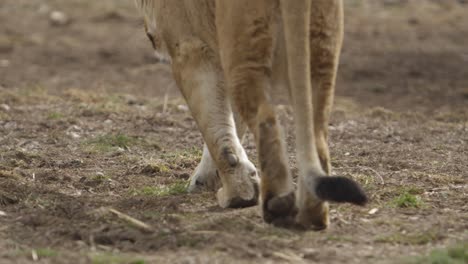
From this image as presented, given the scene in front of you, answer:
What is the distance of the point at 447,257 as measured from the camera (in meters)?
4.41

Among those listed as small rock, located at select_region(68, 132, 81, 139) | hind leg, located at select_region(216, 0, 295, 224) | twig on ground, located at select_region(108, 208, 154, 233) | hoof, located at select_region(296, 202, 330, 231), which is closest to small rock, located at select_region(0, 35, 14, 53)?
small rock, located at select_region(68, 132, 81, 139)

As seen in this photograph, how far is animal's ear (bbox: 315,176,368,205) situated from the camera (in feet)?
15.4

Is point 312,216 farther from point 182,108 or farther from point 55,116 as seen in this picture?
point 182,108

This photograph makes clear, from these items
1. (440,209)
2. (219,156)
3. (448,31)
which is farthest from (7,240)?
(448,31)

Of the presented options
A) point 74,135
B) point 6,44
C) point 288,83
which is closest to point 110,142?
point 74,135

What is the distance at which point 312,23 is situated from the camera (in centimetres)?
517

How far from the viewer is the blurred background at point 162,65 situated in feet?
37.9

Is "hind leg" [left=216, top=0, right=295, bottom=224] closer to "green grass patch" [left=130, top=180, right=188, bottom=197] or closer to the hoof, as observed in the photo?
the hoof

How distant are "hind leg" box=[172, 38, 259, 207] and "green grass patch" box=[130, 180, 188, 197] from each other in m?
0.43

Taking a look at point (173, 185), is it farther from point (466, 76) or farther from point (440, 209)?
point (466, 76)

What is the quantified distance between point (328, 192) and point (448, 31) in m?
11.3

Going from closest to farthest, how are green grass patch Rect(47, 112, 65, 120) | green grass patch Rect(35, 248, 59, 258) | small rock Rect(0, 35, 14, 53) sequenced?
green grass patch Rect(35, 248, 59, 258)
green grass patch Rect(47, 112, 65, 120)
small rock Rect(0, 35, 14, 53)

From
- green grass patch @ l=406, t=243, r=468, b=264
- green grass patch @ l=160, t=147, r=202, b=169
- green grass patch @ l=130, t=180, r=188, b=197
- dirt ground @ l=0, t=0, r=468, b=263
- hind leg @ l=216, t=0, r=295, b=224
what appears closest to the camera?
green grass patch @ l=406, t=243, r=468, b=264

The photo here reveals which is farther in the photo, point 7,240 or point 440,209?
point 440,209
